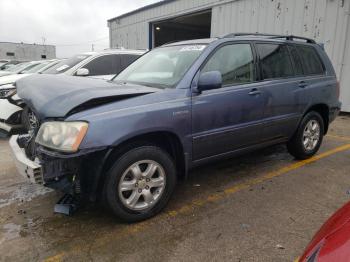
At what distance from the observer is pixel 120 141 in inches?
106

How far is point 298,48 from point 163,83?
7.79 feet

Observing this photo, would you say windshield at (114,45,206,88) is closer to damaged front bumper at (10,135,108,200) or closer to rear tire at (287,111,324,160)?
damaged front bumper at (10,135,108,200)

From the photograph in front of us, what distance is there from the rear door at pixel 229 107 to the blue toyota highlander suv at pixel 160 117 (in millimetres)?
12

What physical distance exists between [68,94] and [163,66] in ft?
4.24

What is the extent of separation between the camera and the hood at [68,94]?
2.70 meters

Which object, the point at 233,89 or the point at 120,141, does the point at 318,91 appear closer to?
the point at 233,89

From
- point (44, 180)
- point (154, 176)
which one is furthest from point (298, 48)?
point (44, 180)

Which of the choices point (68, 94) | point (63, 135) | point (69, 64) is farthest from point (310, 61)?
point (69, 64)

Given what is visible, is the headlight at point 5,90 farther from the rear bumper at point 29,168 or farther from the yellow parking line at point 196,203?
the yellow parking line at point 196,203

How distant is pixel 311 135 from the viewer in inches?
190

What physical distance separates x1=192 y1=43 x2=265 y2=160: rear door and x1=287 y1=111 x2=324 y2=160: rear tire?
992 mm

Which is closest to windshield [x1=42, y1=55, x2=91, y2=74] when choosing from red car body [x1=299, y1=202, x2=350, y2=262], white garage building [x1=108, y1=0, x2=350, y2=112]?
red car body [x1=299, y1=202, x2=350, y2=262]

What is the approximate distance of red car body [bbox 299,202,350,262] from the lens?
1313 mm

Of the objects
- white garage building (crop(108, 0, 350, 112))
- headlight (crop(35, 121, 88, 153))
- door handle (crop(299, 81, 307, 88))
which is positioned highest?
white garage building (crop(108, 0, 350, 112))
